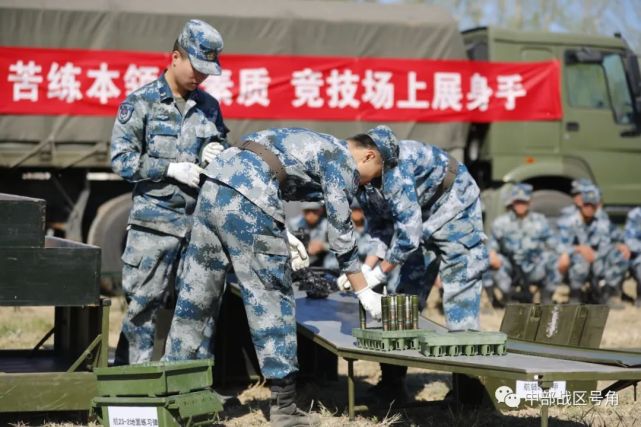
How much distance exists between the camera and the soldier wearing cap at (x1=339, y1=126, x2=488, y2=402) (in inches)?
255

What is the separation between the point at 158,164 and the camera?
626cm

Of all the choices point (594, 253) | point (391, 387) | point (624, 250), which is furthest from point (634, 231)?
point (391, 387)

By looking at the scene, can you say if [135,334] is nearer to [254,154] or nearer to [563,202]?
[254,154]

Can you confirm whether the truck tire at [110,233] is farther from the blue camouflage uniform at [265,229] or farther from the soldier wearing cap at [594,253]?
the blue camouflage uniform at [265,229]

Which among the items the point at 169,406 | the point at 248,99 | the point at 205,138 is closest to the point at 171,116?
Result: the point at 205,138

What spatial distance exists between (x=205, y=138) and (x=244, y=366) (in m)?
1.68

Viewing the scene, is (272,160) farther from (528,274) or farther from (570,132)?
(570,132)

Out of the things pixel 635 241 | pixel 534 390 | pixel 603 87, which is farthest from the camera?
pixel 603 87

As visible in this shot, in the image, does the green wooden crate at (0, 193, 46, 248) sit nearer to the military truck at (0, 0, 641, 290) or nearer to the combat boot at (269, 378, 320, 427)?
the combat boot at (269, 378, 320, 427)

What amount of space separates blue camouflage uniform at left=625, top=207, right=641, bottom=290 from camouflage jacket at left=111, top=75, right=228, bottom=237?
753 cm

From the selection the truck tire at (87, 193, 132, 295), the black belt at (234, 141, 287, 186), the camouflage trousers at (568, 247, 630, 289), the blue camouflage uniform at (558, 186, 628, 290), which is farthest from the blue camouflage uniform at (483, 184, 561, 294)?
the black belt at (234, 141, 287, 186)

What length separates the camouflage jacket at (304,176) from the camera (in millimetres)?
5441

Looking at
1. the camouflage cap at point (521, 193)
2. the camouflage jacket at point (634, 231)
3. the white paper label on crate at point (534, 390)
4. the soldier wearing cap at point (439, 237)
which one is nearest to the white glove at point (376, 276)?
the soldier wearing cap at point (439, 237)

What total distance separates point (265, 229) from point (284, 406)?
89 centimetres
